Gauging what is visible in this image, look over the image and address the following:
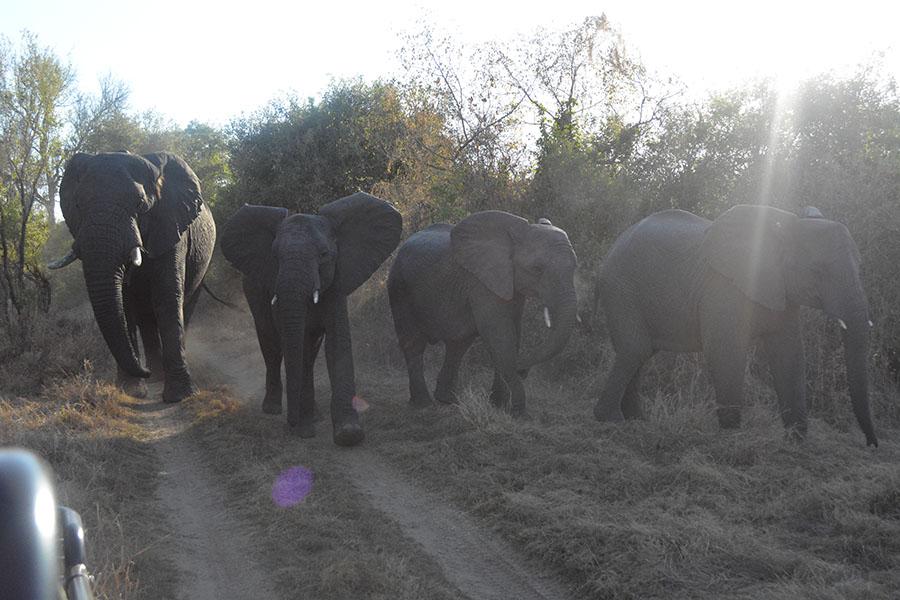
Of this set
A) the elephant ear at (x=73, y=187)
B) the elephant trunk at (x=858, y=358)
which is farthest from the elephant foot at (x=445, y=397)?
the elephant ear at (x=73, y=187)

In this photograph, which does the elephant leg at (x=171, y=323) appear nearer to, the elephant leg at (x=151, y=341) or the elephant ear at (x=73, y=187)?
the elephant leg at (x=151, y=341)

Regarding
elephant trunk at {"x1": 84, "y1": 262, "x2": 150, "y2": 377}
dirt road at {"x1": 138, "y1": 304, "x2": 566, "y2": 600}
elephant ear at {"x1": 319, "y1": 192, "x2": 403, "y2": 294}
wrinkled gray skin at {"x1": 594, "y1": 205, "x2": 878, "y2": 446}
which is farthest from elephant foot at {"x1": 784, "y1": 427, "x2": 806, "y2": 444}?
elephant trunk at {"x1": 84, "y1": 262, "x2": 150, "y2": 377}

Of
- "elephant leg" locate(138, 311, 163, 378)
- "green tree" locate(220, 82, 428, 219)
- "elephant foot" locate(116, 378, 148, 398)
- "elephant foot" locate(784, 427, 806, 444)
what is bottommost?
"elephant foot" locate(784, 427, 806, 444)

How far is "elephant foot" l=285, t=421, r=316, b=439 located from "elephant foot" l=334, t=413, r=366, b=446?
0.48 meters

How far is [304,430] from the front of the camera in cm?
953

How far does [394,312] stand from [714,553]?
7164mm

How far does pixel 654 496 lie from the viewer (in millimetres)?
6590

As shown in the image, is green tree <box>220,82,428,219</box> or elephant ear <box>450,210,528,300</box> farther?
green tree <box>220,82,428,219</box>

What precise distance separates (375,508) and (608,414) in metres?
3.52

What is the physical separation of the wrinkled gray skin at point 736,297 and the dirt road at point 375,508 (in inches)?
118

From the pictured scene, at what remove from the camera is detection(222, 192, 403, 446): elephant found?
9250 mm

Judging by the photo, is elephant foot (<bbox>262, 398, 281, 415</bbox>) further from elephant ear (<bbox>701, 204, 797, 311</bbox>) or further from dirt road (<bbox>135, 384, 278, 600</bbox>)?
elephant ear (<bbox>701, 204, 797, 311</bbox>)

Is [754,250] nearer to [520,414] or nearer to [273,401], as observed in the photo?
[520,414]

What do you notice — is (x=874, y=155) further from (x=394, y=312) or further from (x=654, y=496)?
(x=654, y=496)
